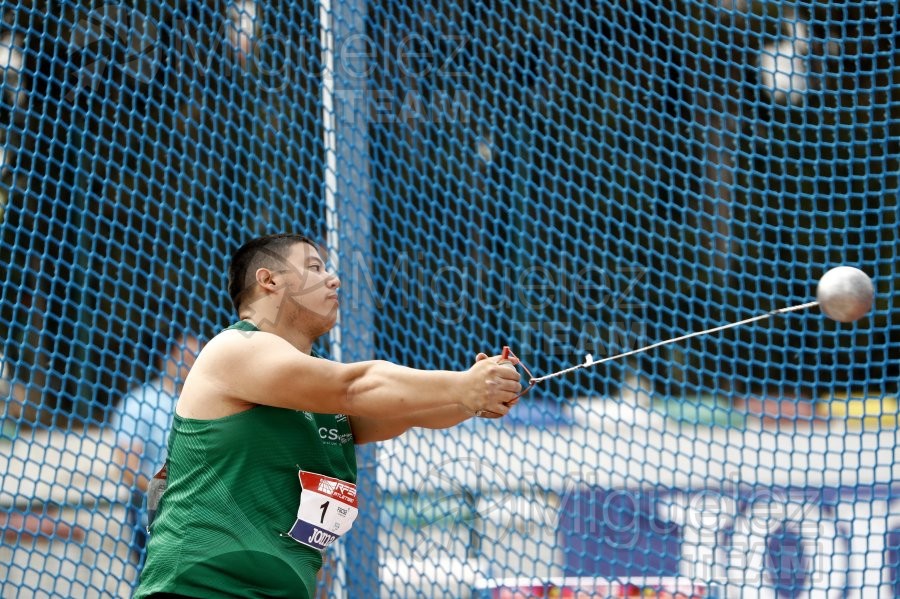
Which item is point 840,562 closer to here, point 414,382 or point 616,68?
point 616,68

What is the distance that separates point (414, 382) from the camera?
2.43 meters

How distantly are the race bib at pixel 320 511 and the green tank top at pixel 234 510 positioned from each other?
0.02m

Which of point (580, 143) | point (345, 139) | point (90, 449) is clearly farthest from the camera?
point (580, 143)

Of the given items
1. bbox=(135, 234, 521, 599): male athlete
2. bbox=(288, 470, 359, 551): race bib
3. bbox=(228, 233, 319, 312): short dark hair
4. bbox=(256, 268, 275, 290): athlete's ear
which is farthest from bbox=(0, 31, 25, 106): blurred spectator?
bbox=(288, 470, 359, 551): race bib

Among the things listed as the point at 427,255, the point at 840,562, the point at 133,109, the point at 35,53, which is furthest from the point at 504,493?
the point at 35,53

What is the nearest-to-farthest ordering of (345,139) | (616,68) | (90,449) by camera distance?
(345,139) < (90,449) < (616,68)

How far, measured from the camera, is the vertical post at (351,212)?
426 cm

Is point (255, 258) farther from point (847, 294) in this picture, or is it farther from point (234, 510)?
point (847, 294)

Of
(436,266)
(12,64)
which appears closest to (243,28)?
(12,64)

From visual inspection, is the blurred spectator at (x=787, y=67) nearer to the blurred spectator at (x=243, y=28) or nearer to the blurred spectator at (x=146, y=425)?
the blurred spectator at (x=243, y=28)

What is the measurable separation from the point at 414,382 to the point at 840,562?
3098 millimetres

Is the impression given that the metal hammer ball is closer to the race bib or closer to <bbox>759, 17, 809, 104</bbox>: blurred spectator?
the race bib

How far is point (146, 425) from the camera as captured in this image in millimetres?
4559

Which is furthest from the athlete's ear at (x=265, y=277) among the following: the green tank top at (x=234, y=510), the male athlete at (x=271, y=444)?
the green tank top at (x=234, y=510)
